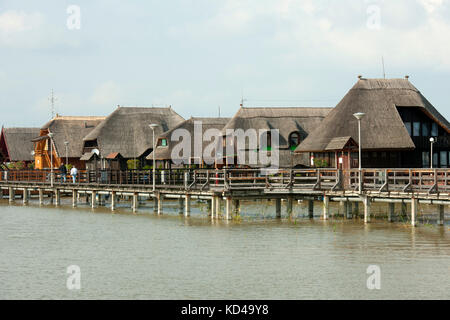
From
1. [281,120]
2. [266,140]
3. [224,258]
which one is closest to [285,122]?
[281,120]

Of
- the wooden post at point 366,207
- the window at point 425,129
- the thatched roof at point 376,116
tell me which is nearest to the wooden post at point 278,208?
the wooden post at point 366,207

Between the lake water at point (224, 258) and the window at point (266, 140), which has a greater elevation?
the window at point (266, 140)

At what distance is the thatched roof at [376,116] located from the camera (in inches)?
1930

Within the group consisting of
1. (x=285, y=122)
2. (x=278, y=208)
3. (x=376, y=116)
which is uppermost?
(x=285, y=122)

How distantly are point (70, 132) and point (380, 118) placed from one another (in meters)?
43.8

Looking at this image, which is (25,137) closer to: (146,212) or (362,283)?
(146,212)

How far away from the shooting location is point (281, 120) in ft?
220

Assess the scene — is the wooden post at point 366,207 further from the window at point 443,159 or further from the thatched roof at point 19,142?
the thatched roof at point 19,142

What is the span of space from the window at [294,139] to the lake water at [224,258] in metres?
23.7

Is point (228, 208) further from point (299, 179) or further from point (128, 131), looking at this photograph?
point (128, 131)

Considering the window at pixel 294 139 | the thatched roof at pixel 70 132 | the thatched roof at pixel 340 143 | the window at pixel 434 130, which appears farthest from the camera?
the thatched roof at pixel 70 132

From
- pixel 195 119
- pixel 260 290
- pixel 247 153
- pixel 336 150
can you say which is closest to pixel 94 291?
pixel 260 290

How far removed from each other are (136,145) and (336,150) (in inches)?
1249

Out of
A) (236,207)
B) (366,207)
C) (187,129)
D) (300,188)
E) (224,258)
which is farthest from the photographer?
(187,129)
